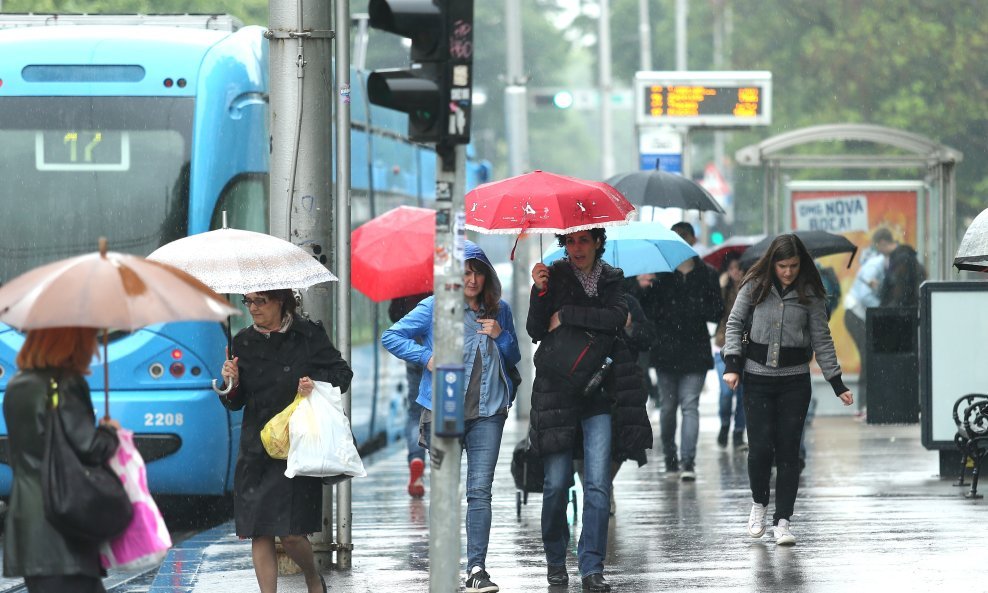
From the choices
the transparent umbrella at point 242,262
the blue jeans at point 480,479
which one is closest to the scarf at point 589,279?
the blue jeans at point 480,479

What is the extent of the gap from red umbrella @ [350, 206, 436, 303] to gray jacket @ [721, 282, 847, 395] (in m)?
2.36

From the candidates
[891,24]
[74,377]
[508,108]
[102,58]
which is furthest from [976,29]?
[74,377]

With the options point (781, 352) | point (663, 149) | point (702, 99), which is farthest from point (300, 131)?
point (663, 149)

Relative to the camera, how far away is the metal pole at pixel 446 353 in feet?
21.2

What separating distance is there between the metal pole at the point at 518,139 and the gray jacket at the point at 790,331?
28.8ft

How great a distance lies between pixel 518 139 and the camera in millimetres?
A: 18891

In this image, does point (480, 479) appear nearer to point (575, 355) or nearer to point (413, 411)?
point (575, 355)

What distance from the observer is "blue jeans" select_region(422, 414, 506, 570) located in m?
8.16

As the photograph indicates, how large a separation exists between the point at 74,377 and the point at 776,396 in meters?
4.95

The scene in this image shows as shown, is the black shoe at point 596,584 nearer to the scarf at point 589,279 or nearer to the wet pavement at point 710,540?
the wet pavement at point 710,540

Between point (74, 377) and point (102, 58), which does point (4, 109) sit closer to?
point (102, 58)

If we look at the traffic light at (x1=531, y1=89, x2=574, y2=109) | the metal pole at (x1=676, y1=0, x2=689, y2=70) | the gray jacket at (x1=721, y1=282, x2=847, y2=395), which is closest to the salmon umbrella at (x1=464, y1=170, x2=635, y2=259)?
the gray jacket at (x1=721, y1=282, x2=847, y2=395)

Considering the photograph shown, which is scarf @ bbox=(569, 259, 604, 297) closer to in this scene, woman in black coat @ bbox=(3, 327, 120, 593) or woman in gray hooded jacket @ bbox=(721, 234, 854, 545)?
woman in gray hooded jacket @ bbox=(721, 234, 854, 545)

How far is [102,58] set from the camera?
11281 millimetres
